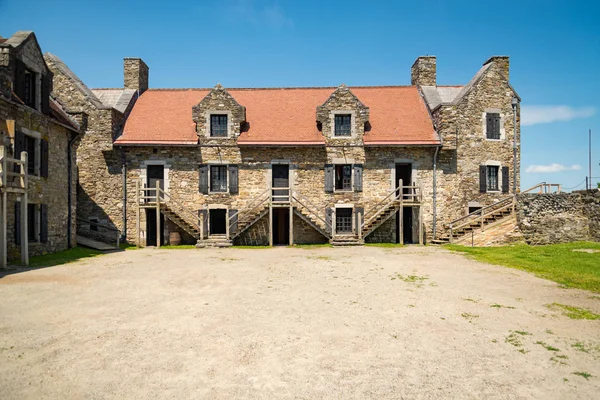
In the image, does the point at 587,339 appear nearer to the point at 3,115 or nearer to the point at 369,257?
the point at 369,257

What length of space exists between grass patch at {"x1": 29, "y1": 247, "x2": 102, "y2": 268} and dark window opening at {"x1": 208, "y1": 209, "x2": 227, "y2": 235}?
241 inches

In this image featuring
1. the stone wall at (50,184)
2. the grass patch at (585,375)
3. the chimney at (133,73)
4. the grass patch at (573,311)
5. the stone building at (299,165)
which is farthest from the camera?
the chimney at (133,73)

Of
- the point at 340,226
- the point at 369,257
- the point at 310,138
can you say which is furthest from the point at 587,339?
the point at 310,138

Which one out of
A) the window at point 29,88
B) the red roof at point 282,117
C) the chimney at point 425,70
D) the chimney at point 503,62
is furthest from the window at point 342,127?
the window at point 29,88

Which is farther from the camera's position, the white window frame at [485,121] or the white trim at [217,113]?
the white window frame at [485,121]

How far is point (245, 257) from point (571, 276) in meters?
11.7

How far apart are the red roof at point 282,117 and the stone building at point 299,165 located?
0.13 m

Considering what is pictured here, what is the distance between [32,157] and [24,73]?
3528mm

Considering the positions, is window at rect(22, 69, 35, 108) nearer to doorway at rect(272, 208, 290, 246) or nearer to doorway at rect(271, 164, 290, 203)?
doorway at rect(271, 164, 290, 203)

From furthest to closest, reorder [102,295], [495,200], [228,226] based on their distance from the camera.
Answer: [495,200]
[228,226]
[102,295]

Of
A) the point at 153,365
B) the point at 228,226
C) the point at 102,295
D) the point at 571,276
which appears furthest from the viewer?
the point at 228,226

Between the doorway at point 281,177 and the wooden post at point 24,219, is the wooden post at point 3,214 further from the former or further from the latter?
the doorway at point 281,177

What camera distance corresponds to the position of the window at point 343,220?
2169 centimetres

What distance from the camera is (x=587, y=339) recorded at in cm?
624
